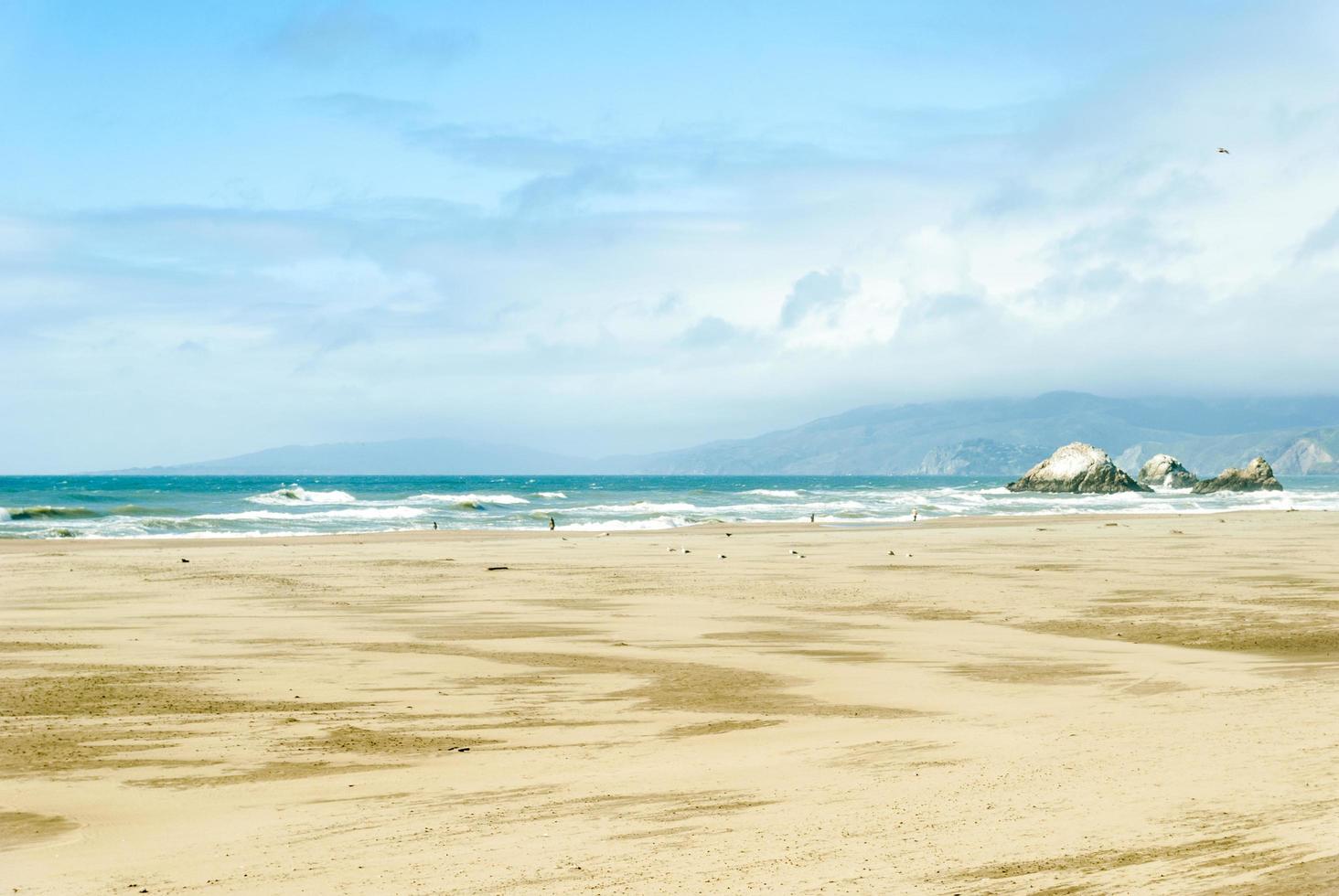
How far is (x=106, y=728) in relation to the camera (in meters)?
10.4

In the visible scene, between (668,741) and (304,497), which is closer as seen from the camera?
(668,741)

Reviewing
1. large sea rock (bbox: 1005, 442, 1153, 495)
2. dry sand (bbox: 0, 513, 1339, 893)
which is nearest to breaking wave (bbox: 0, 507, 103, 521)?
dry sand (bbox: 0, 513, 1339, 893)

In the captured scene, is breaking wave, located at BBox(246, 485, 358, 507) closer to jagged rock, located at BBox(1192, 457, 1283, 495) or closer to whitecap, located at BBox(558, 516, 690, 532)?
whitecap, located at BBox(558, 516, 690, 532)

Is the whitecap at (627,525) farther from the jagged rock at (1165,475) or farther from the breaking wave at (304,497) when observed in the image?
the jagged rock at (1165,475)

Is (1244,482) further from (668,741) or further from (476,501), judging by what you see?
(668,741)

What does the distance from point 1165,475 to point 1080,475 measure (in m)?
29.0

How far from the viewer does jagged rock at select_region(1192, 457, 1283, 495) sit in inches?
4899

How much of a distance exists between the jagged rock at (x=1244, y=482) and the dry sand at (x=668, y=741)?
111799mm

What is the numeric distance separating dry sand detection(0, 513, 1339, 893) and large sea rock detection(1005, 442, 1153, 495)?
101525mm

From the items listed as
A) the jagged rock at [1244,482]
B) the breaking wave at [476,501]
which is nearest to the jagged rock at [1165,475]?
the jagged rock at [1244,482]

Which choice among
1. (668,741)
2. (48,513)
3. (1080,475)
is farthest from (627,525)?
(1080,475)

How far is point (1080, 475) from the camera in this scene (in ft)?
398

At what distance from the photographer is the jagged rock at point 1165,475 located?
5531 inches

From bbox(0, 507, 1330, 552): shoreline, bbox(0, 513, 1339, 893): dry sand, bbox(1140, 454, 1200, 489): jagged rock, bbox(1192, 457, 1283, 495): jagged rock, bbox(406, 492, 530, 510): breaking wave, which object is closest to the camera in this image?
bbox(0, 513, 1339, 893): dry sand
